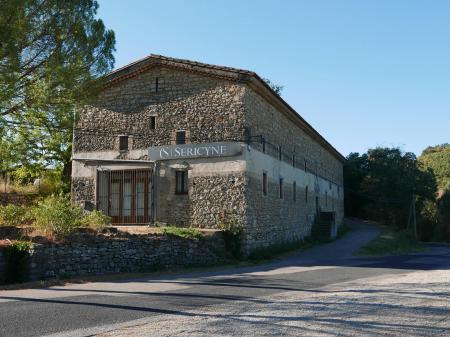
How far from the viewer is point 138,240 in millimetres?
15570

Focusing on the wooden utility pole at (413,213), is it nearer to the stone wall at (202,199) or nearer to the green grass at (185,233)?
the stone wall at (202,199)

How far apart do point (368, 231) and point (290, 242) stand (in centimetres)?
1310

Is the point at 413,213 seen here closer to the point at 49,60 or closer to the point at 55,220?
the point at 55,220

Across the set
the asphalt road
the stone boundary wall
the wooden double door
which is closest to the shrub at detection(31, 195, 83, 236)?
the stone boundary wall

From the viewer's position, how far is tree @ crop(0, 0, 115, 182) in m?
12.5

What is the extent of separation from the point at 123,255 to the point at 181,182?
6.23 m

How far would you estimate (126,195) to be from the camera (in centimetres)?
2141

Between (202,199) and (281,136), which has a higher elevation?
(281,136)

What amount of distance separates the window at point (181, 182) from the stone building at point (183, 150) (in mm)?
42

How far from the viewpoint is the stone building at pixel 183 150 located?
1981 centimetres

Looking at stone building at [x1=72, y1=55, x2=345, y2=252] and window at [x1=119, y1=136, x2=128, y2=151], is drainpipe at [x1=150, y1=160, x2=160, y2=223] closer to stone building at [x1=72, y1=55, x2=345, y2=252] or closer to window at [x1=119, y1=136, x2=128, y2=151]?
stone building at [x1=72, y1=55, x2=345, y2=252]

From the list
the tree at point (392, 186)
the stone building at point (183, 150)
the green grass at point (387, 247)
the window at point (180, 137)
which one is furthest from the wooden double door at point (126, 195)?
the tree at point (392, 186)

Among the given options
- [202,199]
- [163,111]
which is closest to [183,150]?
[163,111]

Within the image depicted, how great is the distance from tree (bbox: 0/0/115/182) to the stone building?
515 centimetres
